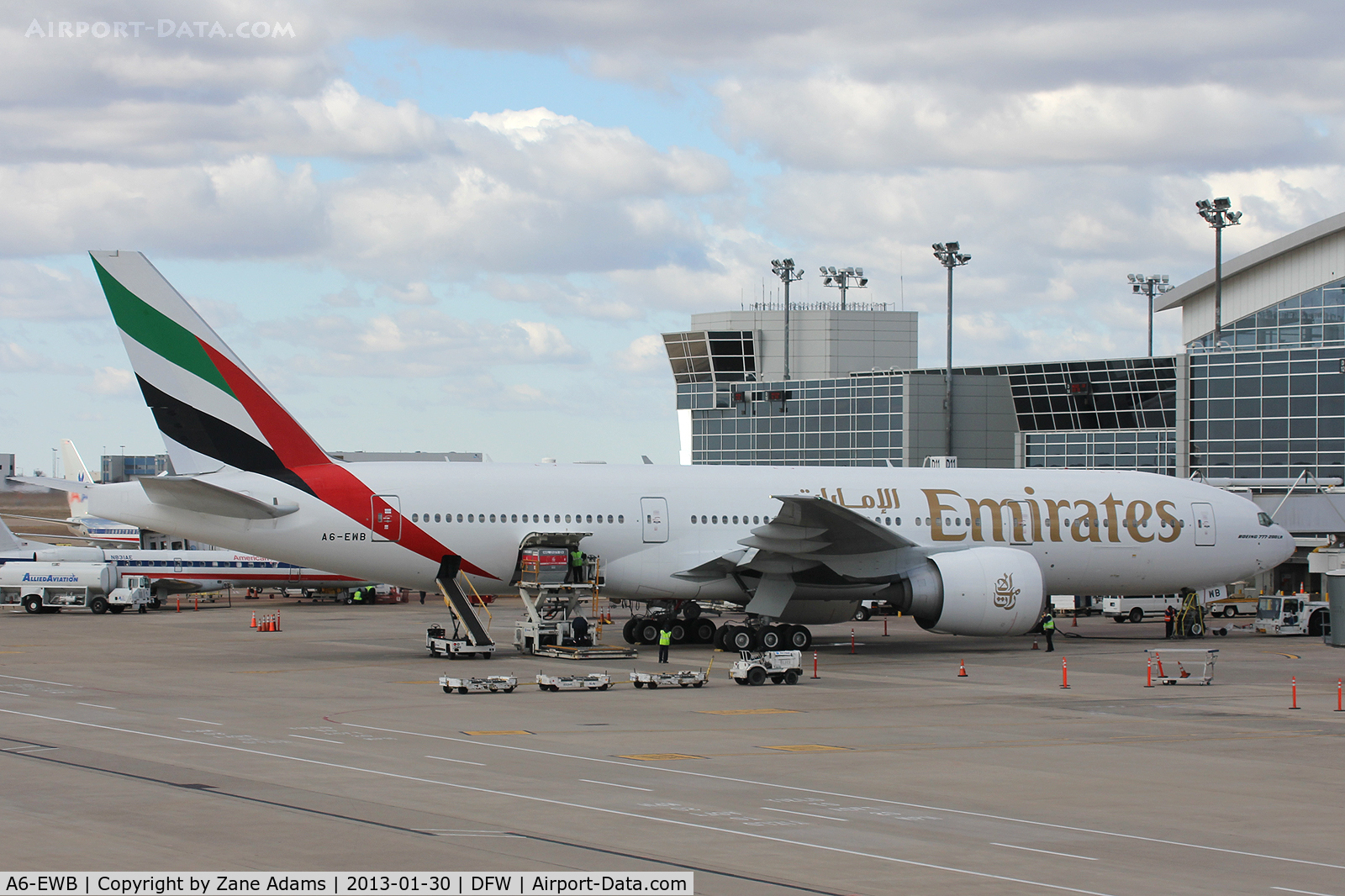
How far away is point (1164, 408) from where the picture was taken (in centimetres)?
5906

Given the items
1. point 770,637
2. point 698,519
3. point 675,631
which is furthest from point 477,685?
point 675,631

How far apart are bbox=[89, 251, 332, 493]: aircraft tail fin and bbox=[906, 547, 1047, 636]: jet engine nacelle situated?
1309 cm

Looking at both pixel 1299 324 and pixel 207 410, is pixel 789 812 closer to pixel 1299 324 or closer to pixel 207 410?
pixel 207 410

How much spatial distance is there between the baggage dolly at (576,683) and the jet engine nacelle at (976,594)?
895 cm

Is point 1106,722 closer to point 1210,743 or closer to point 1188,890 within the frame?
point 1210,743

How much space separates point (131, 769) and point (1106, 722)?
12.7 metres

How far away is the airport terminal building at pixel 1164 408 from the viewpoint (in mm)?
50750

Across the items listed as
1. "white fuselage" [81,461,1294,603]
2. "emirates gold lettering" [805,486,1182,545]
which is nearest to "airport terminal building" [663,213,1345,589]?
"white fuselage" [81,461,1294,603]

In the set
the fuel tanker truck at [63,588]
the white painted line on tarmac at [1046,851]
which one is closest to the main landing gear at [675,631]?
the white painted line on tarmac at [1046,851]

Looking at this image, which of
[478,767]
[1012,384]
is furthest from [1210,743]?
[1012,384]

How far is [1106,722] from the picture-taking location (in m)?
19.1

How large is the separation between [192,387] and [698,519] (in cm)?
1104

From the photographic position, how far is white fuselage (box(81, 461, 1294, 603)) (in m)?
27.3

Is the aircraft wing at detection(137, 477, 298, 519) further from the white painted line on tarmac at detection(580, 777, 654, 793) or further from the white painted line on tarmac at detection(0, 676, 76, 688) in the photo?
the white painted line on tarmac at detection(580, 777, 654, 793)
